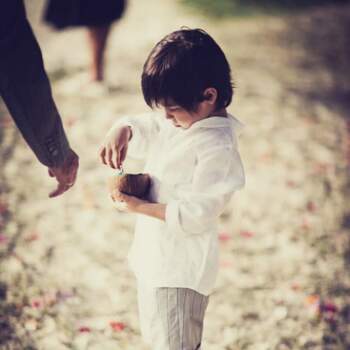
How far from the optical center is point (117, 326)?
273 centimetres

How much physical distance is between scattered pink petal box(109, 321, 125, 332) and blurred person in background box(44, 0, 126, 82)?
279 centimetres

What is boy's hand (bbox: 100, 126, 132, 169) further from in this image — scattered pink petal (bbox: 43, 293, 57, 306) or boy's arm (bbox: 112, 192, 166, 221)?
scattered pink petal (bbox: 43, 293, 57, 306)

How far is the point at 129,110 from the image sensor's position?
473 centimetres

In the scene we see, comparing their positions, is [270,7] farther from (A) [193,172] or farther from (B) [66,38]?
(A) [193,172]

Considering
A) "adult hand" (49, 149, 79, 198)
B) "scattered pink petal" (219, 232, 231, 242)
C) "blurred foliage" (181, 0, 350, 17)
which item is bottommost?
"blurred foliage" (181, 0, 350, 17)

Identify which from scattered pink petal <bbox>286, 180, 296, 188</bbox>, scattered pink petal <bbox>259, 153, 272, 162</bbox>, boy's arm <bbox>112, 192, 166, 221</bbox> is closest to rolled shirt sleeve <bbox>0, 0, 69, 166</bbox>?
boy's arm <bbox>112, 192, 166, 221</bbox>

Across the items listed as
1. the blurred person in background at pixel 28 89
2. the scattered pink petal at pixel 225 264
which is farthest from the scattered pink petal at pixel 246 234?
the blurred person in background at pixel 28 89

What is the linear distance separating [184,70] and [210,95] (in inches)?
5.1

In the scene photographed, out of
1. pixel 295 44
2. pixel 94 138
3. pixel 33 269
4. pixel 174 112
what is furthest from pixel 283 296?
pixel 295 44

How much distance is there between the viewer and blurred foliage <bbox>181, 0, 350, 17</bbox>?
705 cm

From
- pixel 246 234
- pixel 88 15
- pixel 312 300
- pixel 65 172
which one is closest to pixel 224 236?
pixel 246 234

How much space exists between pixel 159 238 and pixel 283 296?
4.69 feet

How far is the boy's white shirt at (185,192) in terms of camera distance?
65.7 inches

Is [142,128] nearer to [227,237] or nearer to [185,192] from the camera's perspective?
[185,192]
